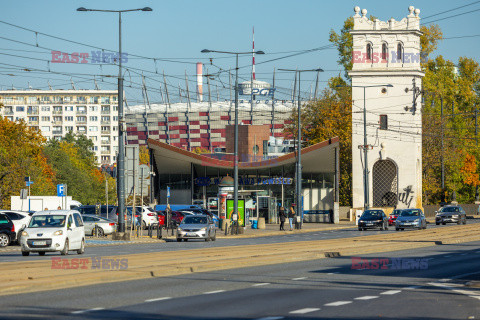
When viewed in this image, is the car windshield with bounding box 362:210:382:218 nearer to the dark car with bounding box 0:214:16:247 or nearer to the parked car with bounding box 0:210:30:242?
the parked car with bounding box 0:210:30:242

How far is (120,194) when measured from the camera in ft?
135

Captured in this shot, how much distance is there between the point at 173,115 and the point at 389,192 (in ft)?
374

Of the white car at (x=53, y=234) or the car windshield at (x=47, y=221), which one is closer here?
the white car at (x=53, y=234)

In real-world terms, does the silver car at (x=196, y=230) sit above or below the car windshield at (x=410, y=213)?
below

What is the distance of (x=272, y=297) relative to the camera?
610 inches

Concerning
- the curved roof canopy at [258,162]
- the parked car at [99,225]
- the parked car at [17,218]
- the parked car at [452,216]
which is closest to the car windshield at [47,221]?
the parked car at [17,218]

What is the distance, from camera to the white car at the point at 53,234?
29156 millimetres

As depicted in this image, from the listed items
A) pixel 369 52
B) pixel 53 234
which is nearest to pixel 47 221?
pixel 53 234

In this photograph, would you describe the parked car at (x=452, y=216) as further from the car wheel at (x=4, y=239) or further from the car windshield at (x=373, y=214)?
the car wheel at (x=4, y=239)

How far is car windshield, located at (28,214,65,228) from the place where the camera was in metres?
29.9

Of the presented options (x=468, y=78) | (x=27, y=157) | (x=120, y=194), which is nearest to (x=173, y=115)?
(x=468, y=78)

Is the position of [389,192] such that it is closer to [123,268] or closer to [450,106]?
[450,106]

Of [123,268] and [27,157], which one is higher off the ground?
[27,157]

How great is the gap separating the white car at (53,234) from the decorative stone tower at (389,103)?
5454 centimetres
